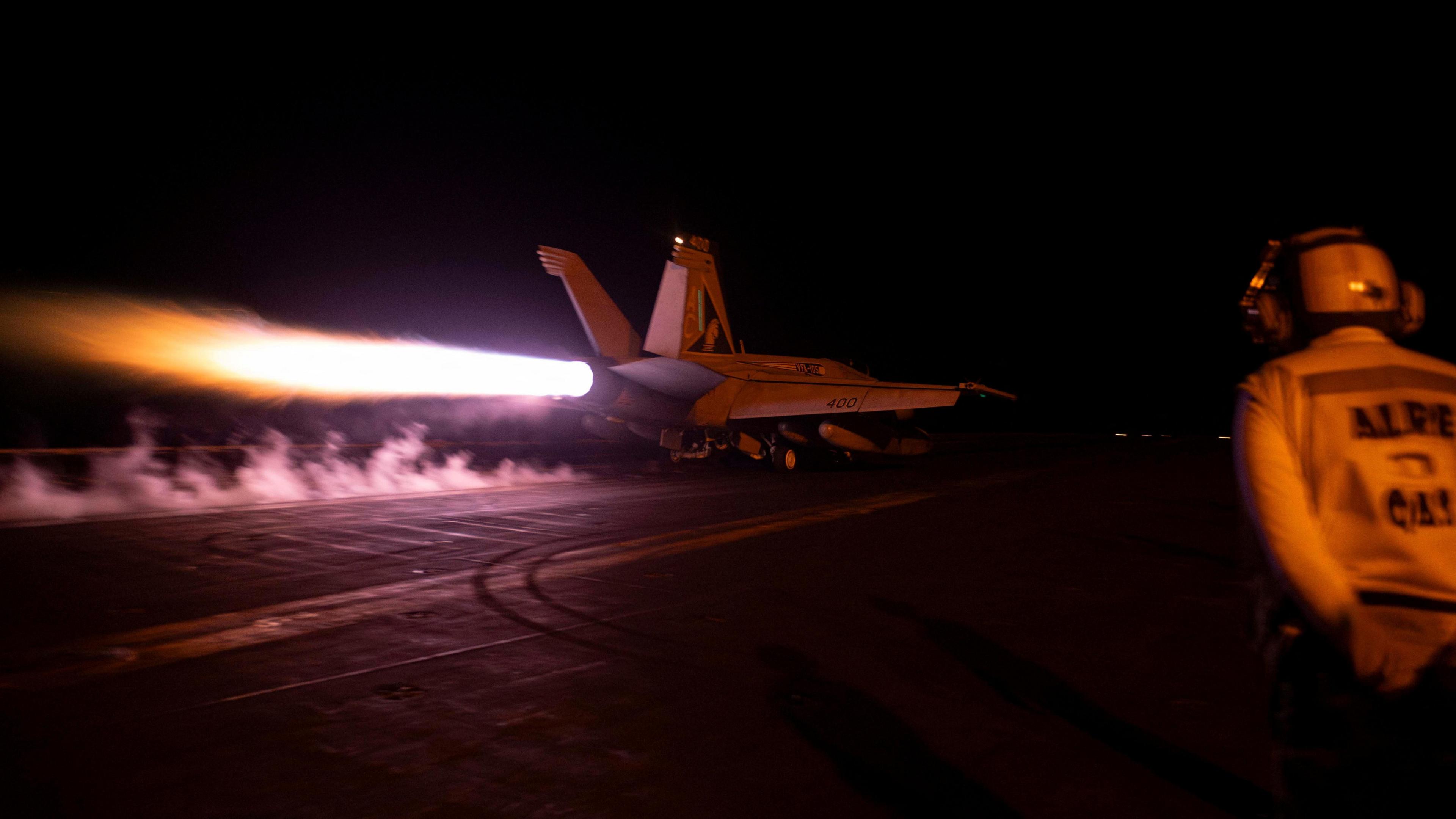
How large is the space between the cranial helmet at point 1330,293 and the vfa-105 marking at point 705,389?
50.2 ft

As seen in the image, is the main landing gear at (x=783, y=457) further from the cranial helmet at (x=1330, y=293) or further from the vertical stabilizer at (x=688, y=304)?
the cranial helmet at (x=1330, y=293)

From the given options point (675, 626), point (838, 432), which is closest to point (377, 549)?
point (675, 626)

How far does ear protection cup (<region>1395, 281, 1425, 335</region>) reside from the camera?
216 cm

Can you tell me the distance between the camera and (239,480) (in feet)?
47.4

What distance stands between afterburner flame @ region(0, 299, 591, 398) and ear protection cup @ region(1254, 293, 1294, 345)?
14.8 meters

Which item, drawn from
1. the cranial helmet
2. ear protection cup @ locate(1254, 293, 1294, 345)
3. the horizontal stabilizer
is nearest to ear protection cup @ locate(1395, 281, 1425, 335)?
the cranial helmet

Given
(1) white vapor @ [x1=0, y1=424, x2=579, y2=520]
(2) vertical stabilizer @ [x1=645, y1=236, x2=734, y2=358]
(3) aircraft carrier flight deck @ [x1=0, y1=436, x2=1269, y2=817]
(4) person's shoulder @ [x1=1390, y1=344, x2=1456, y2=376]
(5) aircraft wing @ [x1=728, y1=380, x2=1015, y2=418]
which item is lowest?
(3) aircraft carrier flight deck @ [x1=0, y1=436, x2=1269, y2=817]

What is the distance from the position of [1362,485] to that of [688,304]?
1808 cm

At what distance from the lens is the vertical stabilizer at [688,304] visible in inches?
760

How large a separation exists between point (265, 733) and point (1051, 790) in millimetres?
3552

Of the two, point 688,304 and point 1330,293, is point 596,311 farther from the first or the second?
point 1330,293

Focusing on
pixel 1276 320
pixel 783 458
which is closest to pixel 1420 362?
pixel 1276 320

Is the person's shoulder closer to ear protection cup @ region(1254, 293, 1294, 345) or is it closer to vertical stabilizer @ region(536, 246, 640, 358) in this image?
ear protection cup @ region(1254, 293, 1294, 345)

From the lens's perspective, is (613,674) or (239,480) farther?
(239,480)
